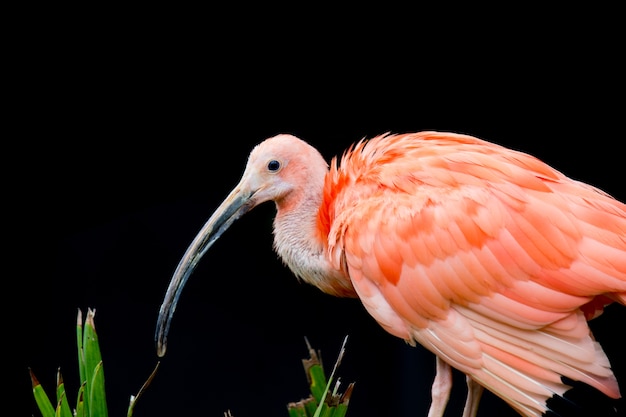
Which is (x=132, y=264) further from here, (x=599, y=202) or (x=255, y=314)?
(x=599, y=202)

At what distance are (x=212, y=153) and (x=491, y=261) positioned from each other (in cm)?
201

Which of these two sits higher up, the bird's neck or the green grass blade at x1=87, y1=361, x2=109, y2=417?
the bird's neck

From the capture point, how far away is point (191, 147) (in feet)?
15.1

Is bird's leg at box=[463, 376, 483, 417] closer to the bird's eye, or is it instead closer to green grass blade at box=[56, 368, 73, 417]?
the bird's eye

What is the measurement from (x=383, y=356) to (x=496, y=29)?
6.25ft

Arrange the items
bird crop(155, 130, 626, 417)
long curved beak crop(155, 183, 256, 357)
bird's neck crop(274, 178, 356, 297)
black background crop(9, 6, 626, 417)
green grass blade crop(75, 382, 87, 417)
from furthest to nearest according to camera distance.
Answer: black background crop(9, 6, 626, 417), long curved beak crop(155, 183, 256, 357), bird's neck crop(274, 178, 356, 297), green grass blade crop(75, 382, 87, 417), bird crop(155, 130, 626, 417)

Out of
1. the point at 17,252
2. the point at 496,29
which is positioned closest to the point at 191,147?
the point at 17,252

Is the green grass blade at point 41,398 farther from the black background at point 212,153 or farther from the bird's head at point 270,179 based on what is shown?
the black background at point 212,153

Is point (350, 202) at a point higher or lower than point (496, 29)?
lower

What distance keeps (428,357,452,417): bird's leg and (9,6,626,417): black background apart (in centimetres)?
160

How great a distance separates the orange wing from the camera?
2.86m

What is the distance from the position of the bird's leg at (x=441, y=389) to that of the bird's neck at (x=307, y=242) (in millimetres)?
440

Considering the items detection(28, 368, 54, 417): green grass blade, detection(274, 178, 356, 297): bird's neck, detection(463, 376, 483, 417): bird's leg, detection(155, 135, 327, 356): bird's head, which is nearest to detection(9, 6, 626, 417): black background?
detection(155, 135, 327, 356): bird's head

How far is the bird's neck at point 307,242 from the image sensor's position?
11.1 ft
